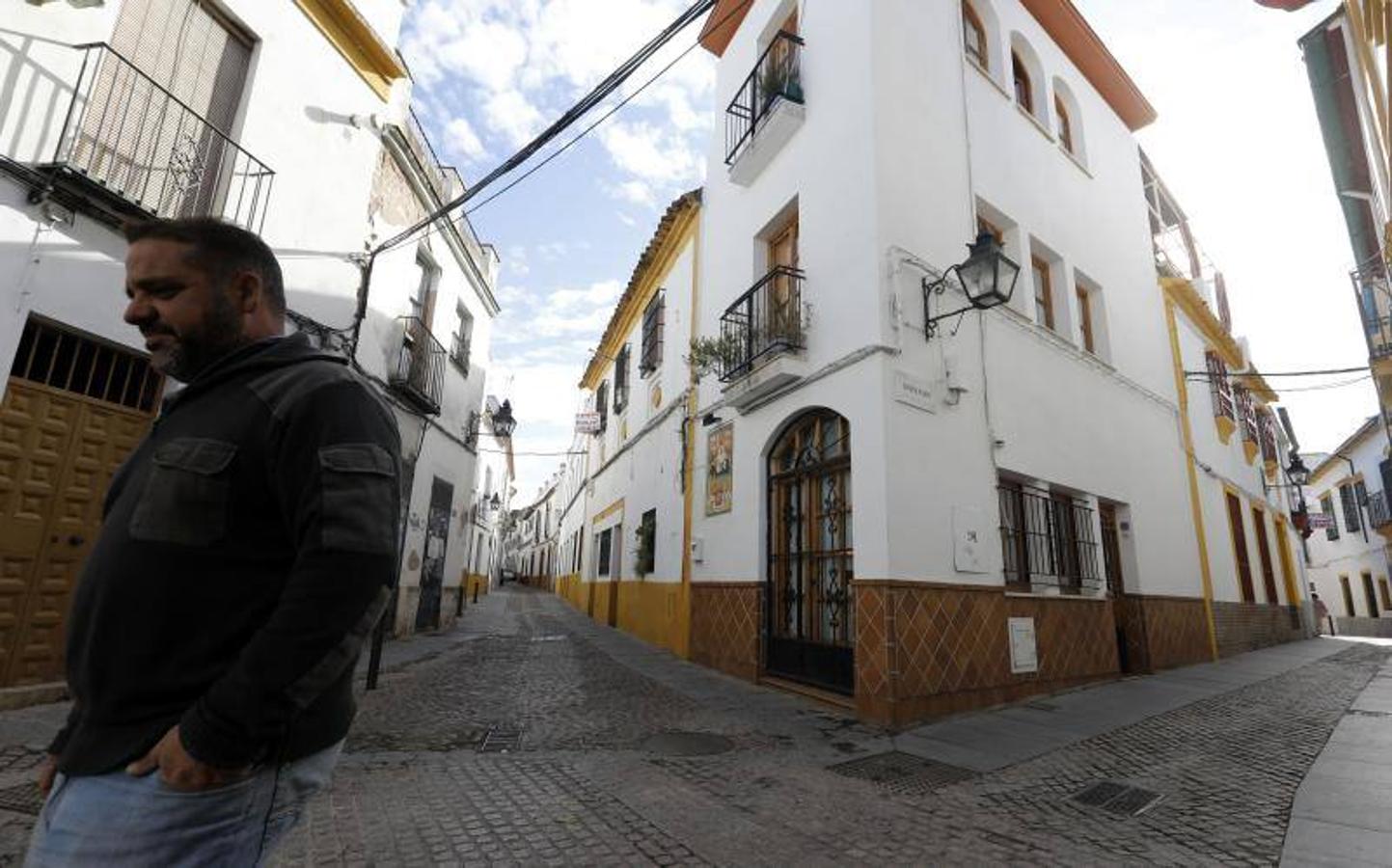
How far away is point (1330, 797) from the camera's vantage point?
343 centimetres

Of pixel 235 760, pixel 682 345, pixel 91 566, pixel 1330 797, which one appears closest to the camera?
pixel 235 760

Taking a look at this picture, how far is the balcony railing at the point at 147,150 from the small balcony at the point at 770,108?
5.42m

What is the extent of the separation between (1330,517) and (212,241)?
3593cm

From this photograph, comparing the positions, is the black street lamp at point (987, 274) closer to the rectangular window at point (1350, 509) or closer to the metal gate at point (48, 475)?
the metal gate at point (48, 475)

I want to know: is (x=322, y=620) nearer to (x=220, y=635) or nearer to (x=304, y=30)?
(x=220, y=635)

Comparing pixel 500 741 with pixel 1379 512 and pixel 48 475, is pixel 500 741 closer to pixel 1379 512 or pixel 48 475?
pixel 48 475

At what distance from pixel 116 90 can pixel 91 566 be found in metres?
6.35

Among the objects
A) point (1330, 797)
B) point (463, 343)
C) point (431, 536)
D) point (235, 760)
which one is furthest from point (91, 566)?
point (463, 343)

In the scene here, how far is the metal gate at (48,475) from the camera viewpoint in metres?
4.74

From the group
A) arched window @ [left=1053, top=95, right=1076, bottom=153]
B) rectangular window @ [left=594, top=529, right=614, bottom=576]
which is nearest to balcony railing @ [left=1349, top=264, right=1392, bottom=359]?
arched window @ [left=1053, top=95, right=1076, bottom=153]

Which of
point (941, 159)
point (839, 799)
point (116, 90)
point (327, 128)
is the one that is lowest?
point (839, 799)

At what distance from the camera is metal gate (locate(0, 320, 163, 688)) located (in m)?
4.74

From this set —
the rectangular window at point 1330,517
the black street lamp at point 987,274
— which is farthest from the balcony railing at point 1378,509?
the black street lamp at point 987,274

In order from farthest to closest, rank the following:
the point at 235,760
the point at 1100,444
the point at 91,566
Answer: the point at 1100,444
the point at 91,566
the point at 235,760
